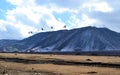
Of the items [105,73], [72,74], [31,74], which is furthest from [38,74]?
[105,73]

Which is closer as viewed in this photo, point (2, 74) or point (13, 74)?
point (2, 74)

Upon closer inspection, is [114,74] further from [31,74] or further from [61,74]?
[31,74]

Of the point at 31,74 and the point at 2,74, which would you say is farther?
the point at 31,74

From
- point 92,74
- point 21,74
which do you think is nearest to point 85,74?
point 92,74

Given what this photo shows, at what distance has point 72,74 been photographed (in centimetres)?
5678

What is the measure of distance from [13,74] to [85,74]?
10.7 m

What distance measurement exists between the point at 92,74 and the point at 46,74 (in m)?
7.04

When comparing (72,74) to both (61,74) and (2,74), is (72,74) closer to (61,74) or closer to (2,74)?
(61,74)

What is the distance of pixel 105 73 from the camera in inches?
2256

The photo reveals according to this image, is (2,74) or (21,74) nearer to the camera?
(2,74)

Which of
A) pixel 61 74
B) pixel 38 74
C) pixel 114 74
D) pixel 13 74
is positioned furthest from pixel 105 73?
pixel 13 74

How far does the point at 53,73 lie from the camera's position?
59.2 meters

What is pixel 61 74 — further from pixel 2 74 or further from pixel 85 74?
pixel 2 74

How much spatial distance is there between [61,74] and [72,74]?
1655 mm
